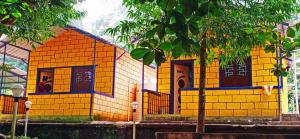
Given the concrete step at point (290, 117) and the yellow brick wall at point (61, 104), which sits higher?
the yellow brick wall at point (61, 104)

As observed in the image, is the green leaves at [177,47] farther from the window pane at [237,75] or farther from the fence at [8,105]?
the fence at [8,105]

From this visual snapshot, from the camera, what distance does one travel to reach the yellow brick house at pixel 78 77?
13570mm

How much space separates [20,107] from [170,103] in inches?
257

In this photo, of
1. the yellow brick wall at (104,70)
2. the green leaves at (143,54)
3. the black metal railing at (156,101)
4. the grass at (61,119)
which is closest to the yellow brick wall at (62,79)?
the yellow brick wall at (104,70)

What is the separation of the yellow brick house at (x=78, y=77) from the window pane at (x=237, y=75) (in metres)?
3.21

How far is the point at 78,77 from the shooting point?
14.9 m

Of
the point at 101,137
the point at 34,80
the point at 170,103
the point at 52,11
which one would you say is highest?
the point at 52,11

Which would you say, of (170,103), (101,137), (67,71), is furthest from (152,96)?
(67,71)

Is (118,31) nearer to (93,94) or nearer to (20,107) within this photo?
(93,94)

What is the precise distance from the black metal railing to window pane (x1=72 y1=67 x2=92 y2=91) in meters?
2.76

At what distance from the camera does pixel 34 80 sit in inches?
618

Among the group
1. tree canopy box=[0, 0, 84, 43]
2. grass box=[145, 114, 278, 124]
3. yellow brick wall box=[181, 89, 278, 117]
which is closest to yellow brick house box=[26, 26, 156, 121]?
grass box=[145, 114, 278, 124]

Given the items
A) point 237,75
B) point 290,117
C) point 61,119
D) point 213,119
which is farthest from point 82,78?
point 290,117

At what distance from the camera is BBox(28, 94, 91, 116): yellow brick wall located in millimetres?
13141
